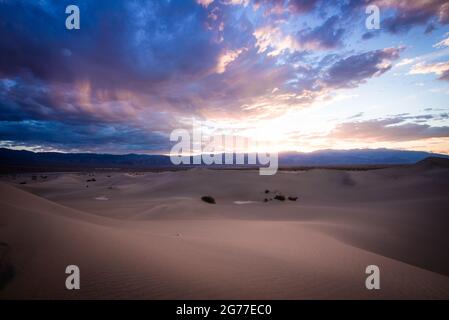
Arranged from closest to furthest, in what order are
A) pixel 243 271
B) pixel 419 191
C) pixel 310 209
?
1. pixel 243 271
2. pixel 310 209
3. pixel 419 191

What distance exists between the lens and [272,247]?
6.66 m

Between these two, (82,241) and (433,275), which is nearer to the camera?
(82,241)

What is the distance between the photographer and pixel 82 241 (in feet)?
16.9
